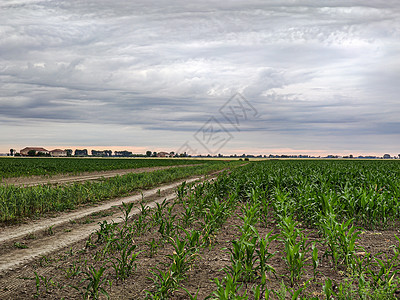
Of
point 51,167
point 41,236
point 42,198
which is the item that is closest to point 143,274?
point 41,236

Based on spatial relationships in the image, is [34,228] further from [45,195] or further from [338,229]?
[338,229]

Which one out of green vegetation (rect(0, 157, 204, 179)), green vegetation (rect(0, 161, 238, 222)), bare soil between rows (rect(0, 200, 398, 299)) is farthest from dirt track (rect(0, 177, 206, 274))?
green vegetation (rect(0, 157, 204, 179))

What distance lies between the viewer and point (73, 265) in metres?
5.58

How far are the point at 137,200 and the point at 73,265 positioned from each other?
29.3 feet

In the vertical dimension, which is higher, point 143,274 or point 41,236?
point 143,274

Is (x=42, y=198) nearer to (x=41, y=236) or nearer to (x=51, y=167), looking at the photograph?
(x=41, y=236)

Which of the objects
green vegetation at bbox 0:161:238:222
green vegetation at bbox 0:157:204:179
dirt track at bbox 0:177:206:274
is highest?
green vegetation at bbox 0:157:204:179

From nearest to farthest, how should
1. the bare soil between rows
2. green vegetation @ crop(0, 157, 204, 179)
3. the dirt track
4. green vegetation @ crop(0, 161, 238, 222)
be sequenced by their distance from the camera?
1. the bare soil between rows
2. the dirt track
3. green vegetation @ crop(0, 161, 238, 222)
4. green vegetation @ crop(0, 157, 204, 179)

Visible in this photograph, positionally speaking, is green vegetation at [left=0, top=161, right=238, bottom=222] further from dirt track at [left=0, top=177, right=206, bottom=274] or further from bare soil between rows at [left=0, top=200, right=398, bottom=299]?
bare soil between rows at [left=0, top=200, right=398, bottom=299]

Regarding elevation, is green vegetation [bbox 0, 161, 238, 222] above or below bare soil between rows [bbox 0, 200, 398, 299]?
above

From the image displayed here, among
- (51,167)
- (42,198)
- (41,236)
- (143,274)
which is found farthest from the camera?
(51,167)

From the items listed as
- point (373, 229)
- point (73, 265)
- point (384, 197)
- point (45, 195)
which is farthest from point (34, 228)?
point (384, 197)

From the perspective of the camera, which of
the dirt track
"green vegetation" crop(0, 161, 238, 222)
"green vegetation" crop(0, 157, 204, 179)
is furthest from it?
"green vegetation" crop(0, 157, 204, 179)

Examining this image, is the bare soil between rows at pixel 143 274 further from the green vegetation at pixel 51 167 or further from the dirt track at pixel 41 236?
the green vegetation at pixel 51 167
